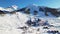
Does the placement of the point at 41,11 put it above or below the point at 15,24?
above

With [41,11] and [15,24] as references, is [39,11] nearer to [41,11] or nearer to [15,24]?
[41,11]

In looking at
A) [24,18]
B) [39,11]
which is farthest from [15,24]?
[39,11]

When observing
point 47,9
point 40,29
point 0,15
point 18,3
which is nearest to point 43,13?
point 47,9

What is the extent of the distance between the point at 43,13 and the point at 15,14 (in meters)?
0.29

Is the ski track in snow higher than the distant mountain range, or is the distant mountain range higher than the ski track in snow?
the distant mountain range

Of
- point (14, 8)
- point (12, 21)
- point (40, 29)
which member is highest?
point (14, 8)

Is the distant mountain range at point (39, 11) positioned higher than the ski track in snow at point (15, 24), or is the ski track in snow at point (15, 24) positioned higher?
the distant mountain range at point (39, 11)

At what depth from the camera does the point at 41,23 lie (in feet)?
4.04

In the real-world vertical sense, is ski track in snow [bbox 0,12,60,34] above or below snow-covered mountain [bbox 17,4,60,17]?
below

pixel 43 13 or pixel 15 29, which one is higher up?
pixel 43 13

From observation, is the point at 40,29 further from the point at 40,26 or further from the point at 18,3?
the point at 18,3

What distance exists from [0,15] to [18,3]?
8.8 inches

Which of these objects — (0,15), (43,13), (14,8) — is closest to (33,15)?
(43,13)

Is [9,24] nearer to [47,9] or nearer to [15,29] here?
[15,29]
